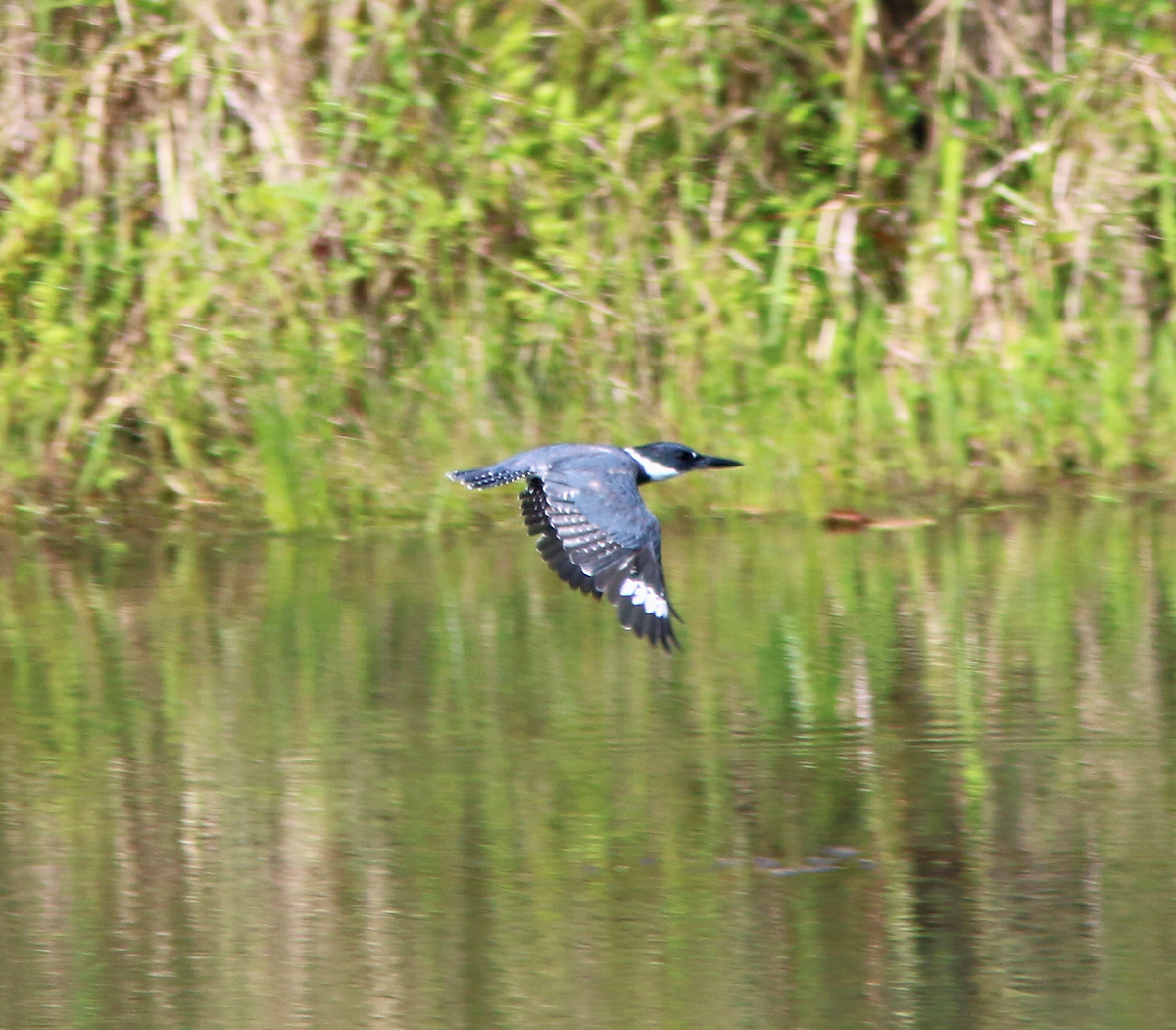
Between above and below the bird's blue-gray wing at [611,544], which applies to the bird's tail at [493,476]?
above

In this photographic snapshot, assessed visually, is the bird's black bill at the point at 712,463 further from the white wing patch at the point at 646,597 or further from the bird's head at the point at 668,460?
the white wing patch at the point at 646,597

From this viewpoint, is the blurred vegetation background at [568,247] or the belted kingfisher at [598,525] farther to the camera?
the blurred vegetation background at [568,247]

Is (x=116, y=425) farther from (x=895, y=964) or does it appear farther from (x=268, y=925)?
(x=895, y=964)

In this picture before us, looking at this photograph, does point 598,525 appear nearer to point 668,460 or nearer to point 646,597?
point 646,597

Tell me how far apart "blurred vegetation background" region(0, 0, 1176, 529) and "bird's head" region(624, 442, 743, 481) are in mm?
1383

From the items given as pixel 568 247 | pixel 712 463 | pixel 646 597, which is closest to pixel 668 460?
pixel 712 463

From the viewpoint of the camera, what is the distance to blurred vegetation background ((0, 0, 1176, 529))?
7062 millimetres

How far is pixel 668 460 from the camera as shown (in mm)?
5496

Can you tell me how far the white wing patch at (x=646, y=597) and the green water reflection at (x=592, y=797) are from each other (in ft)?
1.01

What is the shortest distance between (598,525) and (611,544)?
0.27 ft

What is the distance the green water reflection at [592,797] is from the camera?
2.91 meters

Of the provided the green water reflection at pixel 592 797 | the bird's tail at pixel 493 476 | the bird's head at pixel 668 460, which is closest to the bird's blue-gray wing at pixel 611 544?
the bird's tail at pixel 493 476

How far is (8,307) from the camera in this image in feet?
24.0

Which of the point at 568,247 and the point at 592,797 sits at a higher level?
the point at 568,247
